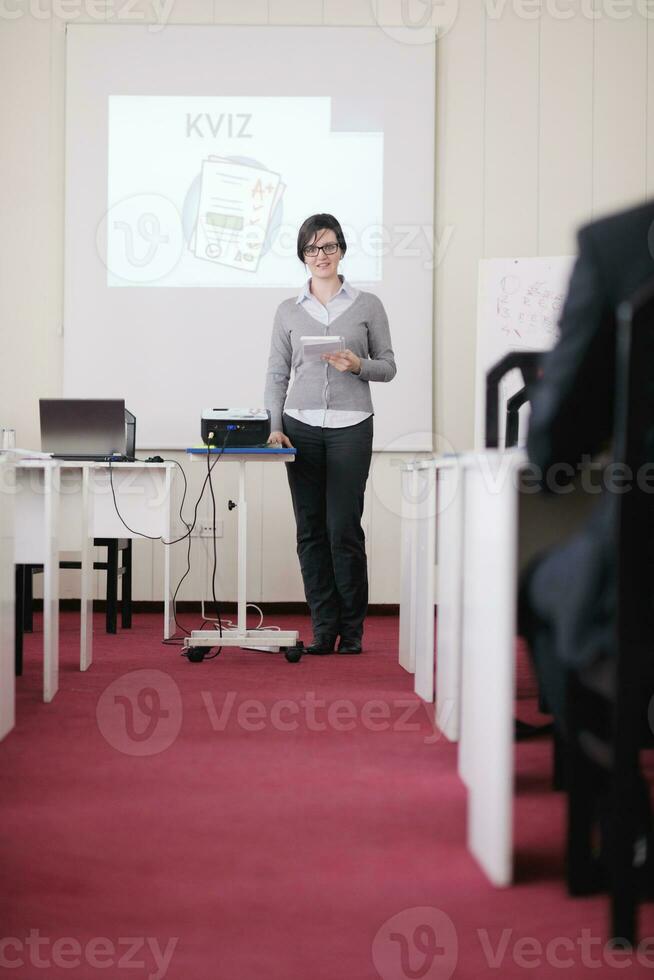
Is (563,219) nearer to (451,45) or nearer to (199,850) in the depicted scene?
(451,45)

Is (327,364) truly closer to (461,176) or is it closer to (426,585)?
(426,585)

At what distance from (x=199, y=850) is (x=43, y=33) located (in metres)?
4.58

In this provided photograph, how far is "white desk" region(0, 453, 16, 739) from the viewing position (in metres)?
2.15

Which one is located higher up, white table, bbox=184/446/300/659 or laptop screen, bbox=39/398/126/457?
laptop screen, bbox=39/398/126/457

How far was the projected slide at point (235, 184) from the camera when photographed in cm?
477

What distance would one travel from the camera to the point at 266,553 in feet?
16.0

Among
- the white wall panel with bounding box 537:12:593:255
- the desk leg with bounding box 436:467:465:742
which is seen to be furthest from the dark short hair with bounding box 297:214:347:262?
the white wall panel with bounding box 537:12:593:255

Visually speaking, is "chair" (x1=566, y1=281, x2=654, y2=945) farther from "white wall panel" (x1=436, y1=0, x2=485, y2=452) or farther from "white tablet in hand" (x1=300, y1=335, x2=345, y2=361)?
"white wall panel" (x1=436, y1=0, x2=485, y2=452)

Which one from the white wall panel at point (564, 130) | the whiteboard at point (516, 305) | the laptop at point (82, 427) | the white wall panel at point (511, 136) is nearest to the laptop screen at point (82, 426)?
the laptop at point (82, 427)

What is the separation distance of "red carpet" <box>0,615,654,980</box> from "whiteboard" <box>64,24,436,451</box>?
8.44 feet

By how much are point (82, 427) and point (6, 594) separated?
1661mm

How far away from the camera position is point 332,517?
11.3ft

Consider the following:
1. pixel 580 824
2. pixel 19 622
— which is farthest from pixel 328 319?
pixel 580 824

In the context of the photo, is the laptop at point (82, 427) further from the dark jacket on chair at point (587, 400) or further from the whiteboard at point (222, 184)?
the dark jacket on chair at point (587, 400)
